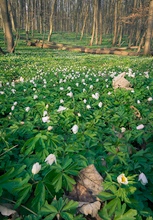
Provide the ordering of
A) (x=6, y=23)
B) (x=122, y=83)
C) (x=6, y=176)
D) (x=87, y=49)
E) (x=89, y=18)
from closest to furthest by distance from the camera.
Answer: (x=6, y=176) → (x=122, y=83) → (x=6, y=23) → (x=87, y=49) → (x=89, y=18)

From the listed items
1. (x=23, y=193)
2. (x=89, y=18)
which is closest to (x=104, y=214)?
(x=23, y=193)

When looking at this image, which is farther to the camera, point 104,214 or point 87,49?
point 87,49

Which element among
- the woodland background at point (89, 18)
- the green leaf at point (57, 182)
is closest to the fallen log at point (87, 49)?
the woodland background at point (89, 18)

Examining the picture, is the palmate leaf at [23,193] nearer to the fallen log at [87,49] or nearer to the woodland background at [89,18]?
the woodland background at [89,18]

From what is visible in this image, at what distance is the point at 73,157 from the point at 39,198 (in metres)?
0.53

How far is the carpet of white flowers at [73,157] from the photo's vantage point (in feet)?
4.20

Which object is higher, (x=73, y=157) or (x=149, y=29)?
(x=149, y=29)

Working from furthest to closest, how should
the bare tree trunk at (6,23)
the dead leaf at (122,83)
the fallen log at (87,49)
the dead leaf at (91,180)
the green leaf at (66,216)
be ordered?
the fallen log at (87,49) → the bare tree trunk at (6,23) → the dead leaf at (122,83) → the dead leaf at (91,180) → the green leaf at (66,216)

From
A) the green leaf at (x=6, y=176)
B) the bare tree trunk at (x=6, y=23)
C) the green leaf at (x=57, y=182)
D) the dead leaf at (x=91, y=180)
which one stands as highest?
the bare tree trunk at (x=6, y=23)

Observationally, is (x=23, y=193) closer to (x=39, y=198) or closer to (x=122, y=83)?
(x=39, y=198)

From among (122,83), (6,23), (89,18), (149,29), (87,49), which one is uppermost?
(89,18)

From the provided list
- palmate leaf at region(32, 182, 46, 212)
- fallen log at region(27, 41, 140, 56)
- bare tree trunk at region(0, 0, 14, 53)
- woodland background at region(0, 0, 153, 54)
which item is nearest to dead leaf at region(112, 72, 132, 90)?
palmate leaf at region(32, 182, 46, 212)

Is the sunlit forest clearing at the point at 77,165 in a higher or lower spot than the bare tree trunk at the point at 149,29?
lower

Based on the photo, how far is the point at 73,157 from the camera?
5.75ft
